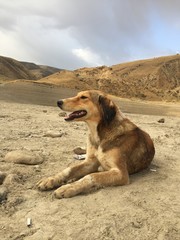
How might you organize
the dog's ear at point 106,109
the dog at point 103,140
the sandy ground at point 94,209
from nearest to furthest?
the sandy ground at point 94,209, the dog at point 103,140, the dog's ear at point 106,109

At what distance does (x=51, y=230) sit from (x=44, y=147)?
452cm

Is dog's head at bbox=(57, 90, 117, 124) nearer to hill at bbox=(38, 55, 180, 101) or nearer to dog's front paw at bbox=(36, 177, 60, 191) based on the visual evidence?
dog's front paw at bbox=(36, 177, 60, 191)

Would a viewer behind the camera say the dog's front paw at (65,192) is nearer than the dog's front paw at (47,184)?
Yes

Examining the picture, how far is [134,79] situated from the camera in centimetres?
6694

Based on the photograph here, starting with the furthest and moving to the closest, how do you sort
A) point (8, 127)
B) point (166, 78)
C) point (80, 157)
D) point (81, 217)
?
1. point (166, 78)
2. point (8, 127)
3. point (80, 157)
4. point (81, 217)

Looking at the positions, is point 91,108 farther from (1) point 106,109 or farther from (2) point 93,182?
(2) point 93,182

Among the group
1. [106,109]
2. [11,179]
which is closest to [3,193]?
[11,179]

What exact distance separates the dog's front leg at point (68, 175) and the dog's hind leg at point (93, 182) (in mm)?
432

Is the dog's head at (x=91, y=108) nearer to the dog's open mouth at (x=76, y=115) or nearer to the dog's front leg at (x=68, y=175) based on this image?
the dog's open mouth at (x=76, y=115)

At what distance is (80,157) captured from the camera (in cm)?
823

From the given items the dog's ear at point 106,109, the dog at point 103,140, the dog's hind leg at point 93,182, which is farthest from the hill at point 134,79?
the dog's hind leg at point 93,182

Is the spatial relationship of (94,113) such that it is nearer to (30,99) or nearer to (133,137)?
(133,137)

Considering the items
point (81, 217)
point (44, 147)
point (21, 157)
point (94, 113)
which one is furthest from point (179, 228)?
point (44, 147)

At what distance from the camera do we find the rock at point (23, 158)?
738 cm
